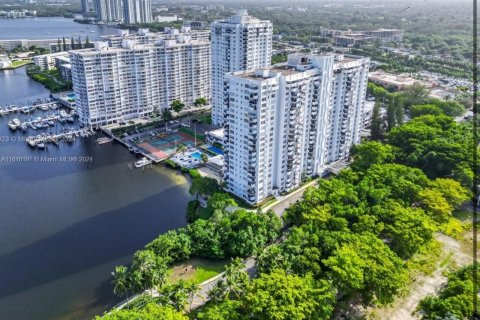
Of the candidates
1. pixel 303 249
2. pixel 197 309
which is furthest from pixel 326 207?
pixel 197 309

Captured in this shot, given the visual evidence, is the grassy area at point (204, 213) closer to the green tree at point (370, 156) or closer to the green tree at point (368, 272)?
the green tree at point (368, 272)

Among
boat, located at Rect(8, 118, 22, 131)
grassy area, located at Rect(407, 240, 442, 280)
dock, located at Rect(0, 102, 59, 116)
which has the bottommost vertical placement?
grassy area, located at Rect(407, 240, 442, 280)

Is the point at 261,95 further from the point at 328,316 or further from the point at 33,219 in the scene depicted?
the point at 33,219

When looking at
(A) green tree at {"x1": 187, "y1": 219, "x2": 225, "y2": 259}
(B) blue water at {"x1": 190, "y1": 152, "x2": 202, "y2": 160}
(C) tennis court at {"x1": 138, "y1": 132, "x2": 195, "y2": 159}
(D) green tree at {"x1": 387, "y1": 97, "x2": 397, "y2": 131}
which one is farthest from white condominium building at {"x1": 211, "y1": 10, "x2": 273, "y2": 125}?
(A) green tree at {"x1": 187, "y1": 219, "x2": 225, "y2": 259}

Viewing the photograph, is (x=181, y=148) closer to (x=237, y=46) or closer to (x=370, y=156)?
(x=237, y=46)

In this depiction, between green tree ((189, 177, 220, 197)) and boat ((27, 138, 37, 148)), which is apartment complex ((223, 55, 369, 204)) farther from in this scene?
boat ((27, 138, 37, 148))

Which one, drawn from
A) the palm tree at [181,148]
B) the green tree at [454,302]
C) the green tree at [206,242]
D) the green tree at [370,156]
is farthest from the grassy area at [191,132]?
the green tree at [454,302]

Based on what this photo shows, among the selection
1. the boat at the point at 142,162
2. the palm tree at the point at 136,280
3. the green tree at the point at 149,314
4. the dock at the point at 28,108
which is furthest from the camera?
the dock at the point at 28,108
